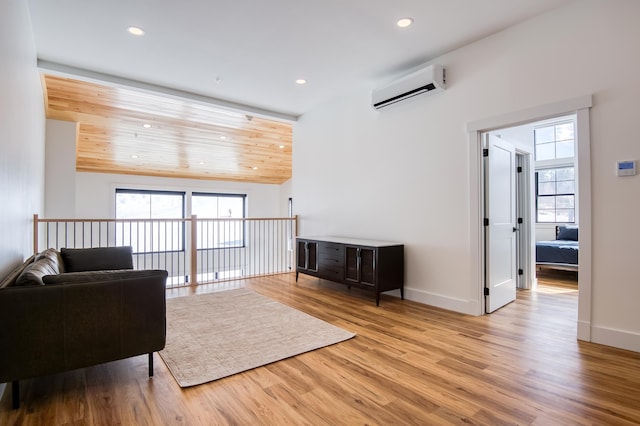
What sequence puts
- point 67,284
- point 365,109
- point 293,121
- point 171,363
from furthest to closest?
1. point 293,121
2. point 365,109
3. point 171,363
4. point 67,284

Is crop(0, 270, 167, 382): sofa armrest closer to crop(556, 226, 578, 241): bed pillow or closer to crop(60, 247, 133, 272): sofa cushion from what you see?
crop(60, 247, 133, 272): sofa cushion

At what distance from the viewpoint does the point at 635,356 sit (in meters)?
2.48

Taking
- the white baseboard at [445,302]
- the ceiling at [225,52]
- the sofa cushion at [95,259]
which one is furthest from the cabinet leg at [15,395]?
the white baseboard at [445,302]

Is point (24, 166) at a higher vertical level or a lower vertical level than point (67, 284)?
higher

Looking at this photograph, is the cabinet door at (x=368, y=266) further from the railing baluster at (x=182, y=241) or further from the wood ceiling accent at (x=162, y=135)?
the wood ceiling accent at (x=162, y=135)

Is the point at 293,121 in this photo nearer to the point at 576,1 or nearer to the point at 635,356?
the point at 576,1

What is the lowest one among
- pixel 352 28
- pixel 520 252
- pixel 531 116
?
pixel 520 252

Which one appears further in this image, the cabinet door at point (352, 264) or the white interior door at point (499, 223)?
the cabinet door at point (352, 264)

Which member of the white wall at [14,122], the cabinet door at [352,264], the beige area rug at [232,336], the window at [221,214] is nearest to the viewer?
the white wall at [14,122]

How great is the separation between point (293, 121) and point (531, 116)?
3.97 meters

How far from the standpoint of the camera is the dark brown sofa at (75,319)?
1809 mm

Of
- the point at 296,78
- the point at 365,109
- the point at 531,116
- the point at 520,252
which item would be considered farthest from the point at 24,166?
the point at 520,252

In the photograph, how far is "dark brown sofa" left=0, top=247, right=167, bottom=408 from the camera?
181 cm

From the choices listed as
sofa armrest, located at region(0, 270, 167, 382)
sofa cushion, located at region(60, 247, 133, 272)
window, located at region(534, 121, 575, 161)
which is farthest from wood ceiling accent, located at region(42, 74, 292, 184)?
window, located at region(534, 121, 575, 161)
